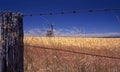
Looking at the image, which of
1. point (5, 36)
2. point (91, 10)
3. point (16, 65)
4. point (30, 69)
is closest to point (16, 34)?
point (5, 36)

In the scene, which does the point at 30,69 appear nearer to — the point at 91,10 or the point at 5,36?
the point at 5,36

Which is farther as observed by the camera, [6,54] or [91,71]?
[91,71]

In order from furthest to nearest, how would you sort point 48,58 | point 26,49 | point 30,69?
point 26,49, point 48,58, point 30,69

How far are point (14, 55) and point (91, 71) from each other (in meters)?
1.65

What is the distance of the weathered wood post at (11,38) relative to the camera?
A: 4.55m

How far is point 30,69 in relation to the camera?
6.07 meters

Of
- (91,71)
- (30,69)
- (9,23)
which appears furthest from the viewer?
(30,69)

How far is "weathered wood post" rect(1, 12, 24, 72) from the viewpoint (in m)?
4.55

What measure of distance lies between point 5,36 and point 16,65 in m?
0.47

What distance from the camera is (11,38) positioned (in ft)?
15.1

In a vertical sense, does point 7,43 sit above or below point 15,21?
below

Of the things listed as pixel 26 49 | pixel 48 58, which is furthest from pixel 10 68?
pixel 26 49

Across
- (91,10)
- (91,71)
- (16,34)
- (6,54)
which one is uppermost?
(91,10)

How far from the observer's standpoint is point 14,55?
4637mm
